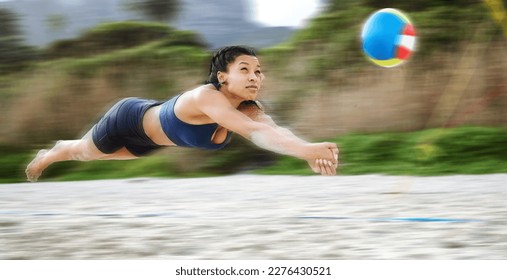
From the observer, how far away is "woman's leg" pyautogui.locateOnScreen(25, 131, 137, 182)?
306 cm

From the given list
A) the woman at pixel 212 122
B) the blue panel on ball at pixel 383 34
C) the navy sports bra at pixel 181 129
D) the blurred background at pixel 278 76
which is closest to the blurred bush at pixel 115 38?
the blurred background at pixel 278 76

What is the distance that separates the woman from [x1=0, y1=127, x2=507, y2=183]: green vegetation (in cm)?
41

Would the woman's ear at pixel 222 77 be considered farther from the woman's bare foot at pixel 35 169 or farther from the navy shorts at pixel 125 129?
the woman's bare foot at pixel 35 169

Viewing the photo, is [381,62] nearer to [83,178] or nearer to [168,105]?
[168,105]

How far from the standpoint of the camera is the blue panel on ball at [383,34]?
2.79 meters

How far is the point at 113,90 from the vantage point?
3.32 metres

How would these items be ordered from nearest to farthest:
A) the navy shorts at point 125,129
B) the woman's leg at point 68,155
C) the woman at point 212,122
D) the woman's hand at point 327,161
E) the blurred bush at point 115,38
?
the woman's hand at point 327,161, the woman at point 212,122, the navy shorts at point 125,129, the woman's leg at point 68,155, the blurred bush at point 115,38

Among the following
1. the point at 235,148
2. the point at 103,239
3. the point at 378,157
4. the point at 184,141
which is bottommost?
the point at 103,239

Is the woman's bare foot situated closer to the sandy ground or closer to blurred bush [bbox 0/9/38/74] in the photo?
the sandy ground

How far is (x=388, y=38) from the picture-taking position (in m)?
2.77
